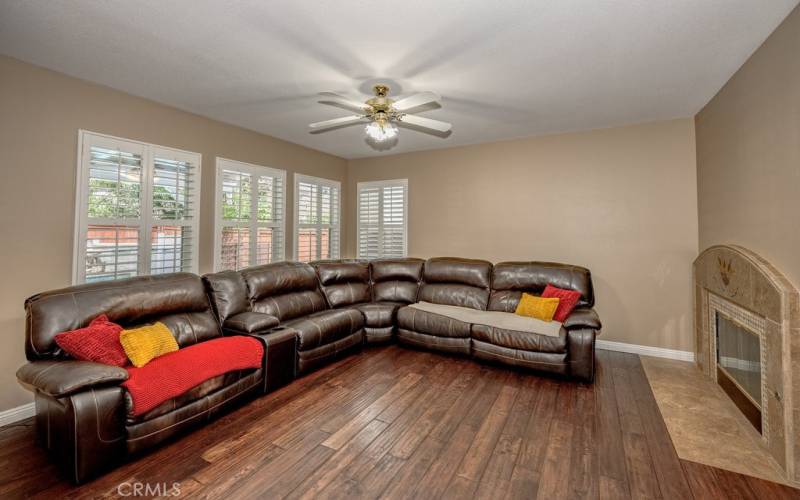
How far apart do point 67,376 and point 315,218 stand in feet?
12.7

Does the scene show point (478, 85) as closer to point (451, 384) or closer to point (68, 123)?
point (451, 384)

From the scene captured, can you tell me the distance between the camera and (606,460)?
2154mm

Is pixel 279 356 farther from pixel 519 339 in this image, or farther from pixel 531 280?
pixel 531 280

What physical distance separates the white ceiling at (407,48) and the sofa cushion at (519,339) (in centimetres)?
235

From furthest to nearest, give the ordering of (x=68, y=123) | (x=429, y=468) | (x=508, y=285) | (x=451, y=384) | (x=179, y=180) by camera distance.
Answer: (x=508, y=285)
(x=179, y=180)
(x=451, y=384)
(x=68, y=123)
(x=429, y=468)

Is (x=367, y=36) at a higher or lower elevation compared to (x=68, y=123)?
higher

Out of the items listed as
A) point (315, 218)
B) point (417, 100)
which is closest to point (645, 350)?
point (417, 100)

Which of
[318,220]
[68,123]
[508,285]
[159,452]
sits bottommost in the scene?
[159,452]

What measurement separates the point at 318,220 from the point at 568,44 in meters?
4.21

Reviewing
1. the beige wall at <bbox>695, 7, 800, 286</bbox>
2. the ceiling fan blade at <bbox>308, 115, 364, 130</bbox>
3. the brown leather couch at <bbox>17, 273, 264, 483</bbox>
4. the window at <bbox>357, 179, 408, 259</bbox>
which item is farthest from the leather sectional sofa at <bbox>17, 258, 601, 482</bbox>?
the ceiling fan blade at <bbox>308, 115, 364, 130</bbox>

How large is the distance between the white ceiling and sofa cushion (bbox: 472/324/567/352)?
7.70ft

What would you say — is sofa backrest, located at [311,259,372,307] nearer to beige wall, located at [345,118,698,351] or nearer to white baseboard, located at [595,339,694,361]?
beige wall, located at [345,118,698,351]

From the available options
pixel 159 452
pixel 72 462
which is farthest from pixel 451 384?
pixel 72 462

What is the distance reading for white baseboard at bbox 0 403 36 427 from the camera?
2.62m
